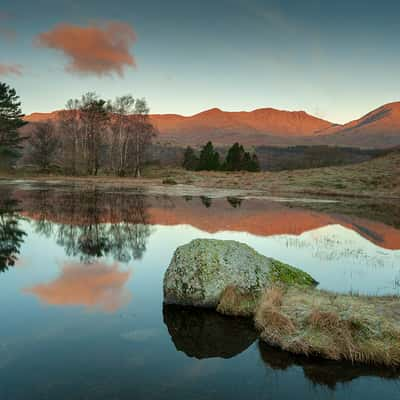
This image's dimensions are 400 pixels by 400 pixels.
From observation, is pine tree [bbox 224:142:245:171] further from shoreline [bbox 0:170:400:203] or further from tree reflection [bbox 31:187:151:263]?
tree reflection [bbox 31:187:151:263]

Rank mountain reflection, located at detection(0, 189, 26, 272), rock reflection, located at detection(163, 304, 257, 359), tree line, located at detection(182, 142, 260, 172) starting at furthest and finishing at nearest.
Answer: tree line, located at detection(182, 142, 260, 172) → mountain reflection, located at detection(0, 189, 26, 272) → rock reflection, located at detection(163, 304, 257, 359)

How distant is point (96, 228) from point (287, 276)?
13.4 m

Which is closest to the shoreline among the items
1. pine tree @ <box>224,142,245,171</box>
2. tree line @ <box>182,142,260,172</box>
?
tree line @ <box>182,142,260,172</box>

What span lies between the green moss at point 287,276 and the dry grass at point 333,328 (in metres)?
1.82

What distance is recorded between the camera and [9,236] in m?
19.2

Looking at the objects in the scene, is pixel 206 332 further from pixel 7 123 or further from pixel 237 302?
pixel 7 123

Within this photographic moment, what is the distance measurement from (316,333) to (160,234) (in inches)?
557

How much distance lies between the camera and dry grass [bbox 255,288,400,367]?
7.84m

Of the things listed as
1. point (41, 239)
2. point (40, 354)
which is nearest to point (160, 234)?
point (41, 239)

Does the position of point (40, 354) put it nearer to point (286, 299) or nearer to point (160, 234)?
point (286, 299)

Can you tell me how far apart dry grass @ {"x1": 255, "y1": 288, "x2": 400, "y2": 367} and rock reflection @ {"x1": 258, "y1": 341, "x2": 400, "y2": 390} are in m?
0.20

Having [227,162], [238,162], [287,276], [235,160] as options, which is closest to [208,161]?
[227,162]

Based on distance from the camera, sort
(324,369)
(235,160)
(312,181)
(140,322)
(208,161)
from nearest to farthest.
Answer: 1. (324,369)
2. (140,322)
3. (312,181)
4. (208,161)
5. (235,160)

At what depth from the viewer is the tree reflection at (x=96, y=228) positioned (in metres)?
16.9
